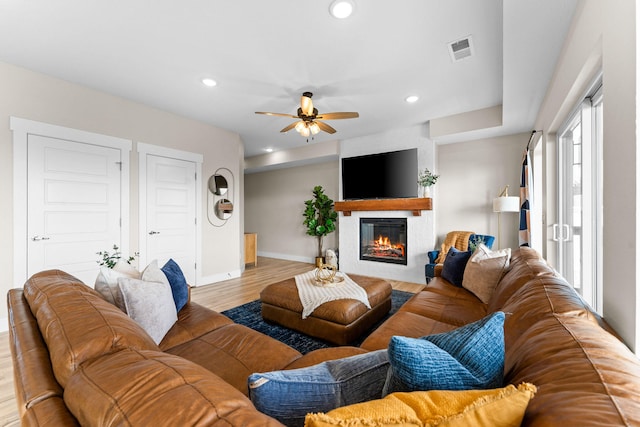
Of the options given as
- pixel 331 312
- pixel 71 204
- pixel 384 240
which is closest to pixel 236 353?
pixel 331 312

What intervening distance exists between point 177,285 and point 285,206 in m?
5.02

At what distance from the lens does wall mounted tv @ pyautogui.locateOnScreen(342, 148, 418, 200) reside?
4.49 meters

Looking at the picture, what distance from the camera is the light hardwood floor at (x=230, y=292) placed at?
64.1 inches

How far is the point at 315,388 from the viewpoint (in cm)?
70

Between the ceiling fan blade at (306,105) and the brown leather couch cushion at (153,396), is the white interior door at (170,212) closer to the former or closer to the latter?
the ceiling fan blade at (306,105)

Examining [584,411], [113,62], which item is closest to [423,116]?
[113,62]

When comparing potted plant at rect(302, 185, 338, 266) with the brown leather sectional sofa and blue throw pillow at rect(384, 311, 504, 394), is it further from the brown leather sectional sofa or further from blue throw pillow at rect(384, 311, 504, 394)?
blue throw pillow at rect(384, 311, 504, 394)

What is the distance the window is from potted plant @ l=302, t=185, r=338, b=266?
3895 mm

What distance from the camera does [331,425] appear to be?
0.44 m

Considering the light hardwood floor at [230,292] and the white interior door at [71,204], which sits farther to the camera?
the white interior door at [71,204]

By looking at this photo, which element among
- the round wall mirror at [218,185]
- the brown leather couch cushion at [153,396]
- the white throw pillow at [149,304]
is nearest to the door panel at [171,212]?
the round wall mirror at [218,185]

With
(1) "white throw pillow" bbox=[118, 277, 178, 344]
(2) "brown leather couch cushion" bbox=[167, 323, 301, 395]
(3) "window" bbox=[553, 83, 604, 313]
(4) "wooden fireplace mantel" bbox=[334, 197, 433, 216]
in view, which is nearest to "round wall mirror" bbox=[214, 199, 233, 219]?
(4) "wooden fireplace mantel" bbox=[334, 197, 433, 216]

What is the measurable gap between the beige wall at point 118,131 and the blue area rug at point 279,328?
160cm

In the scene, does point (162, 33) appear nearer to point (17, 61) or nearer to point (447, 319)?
point (17, 61)
